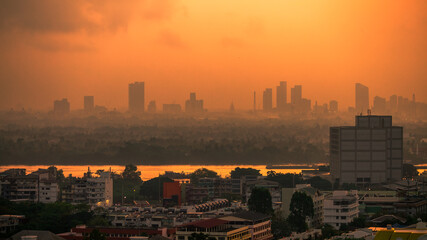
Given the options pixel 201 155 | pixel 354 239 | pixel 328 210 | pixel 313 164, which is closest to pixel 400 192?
pixel 328 210

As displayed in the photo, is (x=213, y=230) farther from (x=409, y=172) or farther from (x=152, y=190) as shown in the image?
(x=409, y=172)

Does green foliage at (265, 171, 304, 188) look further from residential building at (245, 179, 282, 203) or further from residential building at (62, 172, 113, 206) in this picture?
residential building at (62, 172, 113, 206)

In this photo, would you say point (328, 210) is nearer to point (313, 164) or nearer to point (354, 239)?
point (354, 239)

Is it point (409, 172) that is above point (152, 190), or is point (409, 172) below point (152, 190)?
above

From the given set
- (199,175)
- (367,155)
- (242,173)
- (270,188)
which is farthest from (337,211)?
(199,175)

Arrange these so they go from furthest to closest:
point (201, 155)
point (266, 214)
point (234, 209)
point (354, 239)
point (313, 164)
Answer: point (201, 155), point (313, 164), point (234, 209), point (266, 214), point (354, 239)

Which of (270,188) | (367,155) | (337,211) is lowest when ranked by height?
(337,211)
